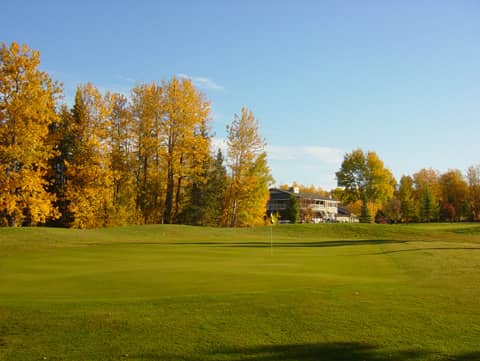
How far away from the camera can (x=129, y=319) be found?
756 cm

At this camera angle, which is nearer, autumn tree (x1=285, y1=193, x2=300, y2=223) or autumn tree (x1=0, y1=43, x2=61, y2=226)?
autumn tree (x1=0, y1=43, x2=61, y2=226)

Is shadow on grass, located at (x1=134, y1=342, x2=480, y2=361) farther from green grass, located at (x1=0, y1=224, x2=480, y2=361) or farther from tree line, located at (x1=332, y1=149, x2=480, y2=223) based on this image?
tree line, located at (x1=332, y1=149, x2=480, y2=223)

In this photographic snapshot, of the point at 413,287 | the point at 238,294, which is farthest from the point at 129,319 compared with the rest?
the point at 413,287

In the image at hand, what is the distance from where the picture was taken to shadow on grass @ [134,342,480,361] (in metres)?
5.78

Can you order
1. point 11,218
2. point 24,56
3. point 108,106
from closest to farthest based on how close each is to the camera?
point 24,56, point 11,218, point 108,106

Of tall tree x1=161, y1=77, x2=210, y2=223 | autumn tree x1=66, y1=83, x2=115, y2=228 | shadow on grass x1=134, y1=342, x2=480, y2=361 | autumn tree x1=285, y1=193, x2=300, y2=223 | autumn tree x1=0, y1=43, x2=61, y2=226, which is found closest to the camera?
shadow on grass x1=134, y1=342, x2=480, y2=361

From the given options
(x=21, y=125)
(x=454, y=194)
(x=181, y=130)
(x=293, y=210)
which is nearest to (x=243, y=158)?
(x=181, y=130)

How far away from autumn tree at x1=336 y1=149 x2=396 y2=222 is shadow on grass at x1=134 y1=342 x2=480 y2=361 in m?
80.6

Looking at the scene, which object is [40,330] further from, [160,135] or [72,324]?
[160,135]

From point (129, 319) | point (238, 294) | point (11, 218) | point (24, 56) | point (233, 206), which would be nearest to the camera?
point (129, 319)

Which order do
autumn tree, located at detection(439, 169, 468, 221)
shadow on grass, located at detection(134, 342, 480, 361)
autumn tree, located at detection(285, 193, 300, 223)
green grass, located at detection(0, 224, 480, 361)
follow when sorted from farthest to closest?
autumn tree, located at detection(439, 169, 468, 221) → autumn tree, located at detection(285, 193, 300, 223) → green grass, located at detection(0, 224, 480, 361) → shadow on grass, located at detection(134, 342, 480, 361)

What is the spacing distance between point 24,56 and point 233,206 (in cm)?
2701

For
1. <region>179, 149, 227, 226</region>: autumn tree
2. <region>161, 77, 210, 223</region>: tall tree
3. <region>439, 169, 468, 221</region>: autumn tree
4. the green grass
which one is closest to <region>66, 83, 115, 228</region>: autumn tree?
<region>161, 77, 210, 223</region>: tall tree

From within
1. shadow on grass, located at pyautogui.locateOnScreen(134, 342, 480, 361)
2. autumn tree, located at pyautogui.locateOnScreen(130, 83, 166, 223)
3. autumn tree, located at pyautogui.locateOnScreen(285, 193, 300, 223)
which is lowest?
shadow on grass, located at pyautogui.locateOnScreen(134, 342, 480, 361)
